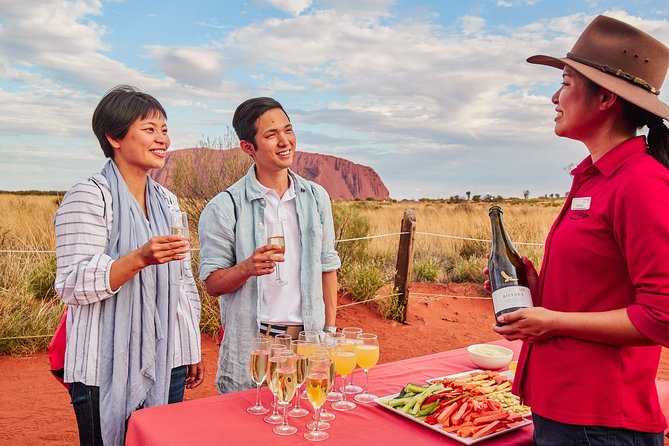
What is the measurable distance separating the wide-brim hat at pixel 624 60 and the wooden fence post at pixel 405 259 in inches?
250

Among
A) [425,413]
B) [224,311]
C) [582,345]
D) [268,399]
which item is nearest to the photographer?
[582,345]

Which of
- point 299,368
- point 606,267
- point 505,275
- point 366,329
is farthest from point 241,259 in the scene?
point 366,329

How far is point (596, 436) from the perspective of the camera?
160 cm

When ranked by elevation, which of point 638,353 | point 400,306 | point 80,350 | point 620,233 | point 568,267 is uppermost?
point 620,233

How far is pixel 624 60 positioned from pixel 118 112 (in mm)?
2046

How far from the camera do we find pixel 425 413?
2.13 meters

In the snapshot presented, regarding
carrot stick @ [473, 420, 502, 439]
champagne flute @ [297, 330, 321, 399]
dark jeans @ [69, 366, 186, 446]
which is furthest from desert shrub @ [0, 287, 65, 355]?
carrot stick @ [473, 420, 502, 439]

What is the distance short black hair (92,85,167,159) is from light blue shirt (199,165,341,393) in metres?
0.54

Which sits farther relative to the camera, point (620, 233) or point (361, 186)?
point (361, 186)

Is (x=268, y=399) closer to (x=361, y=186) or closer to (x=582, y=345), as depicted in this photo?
(x=582, y=345)

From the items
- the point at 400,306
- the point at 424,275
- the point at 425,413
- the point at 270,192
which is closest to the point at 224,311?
Answer: the point at 270,192

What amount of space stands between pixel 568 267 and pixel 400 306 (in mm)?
6841

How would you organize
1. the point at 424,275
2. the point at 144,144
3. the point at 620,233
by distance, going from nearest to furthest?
the point at 620,233 < the point at 144,144 < the point at 424,275

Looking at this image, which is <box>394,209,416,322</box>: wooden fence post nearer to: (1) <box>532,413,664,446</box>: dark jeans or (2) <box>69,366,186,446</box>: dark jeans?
(2) <box>69,366,186,446</box>: dark jeans
